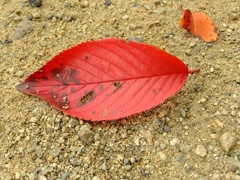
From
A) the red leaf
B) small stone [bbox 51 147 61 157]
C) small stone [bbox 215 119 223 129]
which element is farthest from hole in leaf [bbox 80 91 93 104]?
small stone [bbox 215 119 223 129]

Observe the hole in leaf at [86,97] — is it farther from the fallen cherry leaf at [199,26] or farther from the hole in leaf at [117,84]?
the fallen cherry leaf at [199,26]

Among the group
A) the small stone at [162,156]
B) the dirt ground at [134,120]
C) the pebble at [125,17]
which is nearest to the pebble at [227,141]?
the dirt ground at [134,120]

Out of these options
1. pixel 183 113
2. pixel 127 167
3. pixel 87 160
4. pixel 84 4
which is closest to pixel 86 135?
pixel 87 160

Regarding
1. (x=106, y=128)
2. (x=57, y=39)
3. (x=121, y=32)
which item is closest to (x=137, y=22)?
(x=121, y=32)

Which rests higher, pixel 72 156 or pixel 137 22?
pixel 137 22

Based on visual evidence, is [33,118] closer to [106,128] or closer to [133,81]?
[106,128]

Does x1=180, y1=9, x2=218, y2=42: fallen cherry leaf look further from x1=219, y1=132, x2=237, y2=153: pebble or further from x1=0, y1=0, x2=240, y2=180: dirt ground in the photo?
x1=219, y1=132, x2=237, y2=153: pebble
